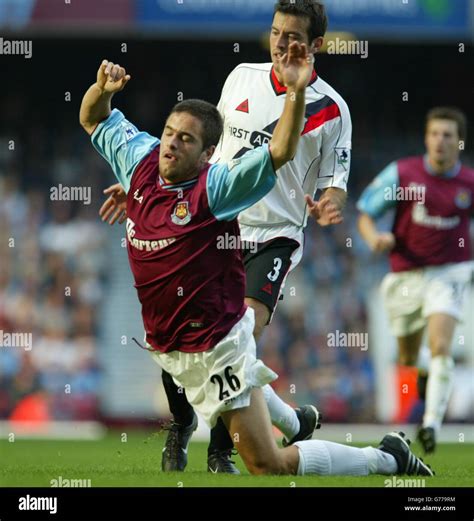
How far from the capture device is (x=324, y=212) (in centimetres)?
623

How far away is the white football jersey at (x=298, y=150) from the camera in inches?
279

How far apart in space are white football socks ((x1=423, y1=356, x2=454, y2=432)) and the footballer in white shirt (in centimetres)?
203

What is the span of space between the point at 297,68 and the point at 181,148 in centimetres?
79

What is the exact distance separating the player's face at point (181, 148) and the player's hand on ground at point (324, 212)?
0.66 metres

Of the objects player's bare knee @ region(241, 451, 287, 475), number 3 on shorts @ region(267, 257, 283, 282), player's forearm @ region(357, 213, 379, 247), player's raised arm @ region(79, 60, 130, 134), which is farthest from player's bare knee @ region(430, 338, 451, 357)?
player's raised arm @ region(79, 60, 130, 134)

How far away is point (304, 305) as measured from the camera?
1703cm

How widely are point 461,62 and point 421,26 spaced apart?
3.77 m

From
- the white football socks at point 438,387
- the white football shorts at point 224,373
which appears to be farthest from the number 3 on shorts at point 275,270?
the white football socks at point 438,387

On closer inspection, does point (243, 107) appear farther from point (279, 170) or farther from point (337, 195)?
point (337, 195)

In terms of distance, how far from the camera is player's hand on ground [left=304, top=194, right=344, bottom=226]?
6.14m

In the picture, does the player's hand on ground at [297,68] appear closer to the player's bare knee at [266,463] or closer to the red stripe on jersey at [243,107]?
the red stripe on jersey at [243,107]

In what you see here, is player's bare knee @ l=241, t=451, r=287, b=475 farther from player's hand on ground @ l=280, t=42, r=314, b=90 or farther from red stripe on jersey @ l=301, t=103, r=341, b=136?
red stripe on jersey @ l=301, t=103, r=341, b=136

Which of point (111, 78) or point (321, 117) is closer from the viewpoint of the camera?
point (111, 78)

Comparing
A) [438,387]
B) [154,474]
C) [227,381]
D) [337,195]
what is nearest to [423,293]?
[438,387]
